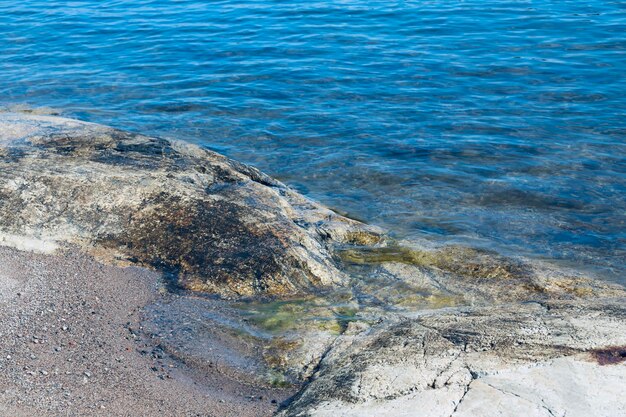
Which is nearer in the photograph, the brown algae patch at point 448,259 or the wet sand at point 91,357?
Result: the wet sand at point 91,357

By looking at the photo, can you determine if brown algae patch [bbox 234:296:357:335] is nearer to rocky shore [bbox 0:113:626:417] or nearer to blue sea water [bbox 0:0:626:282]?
rocky shore [bbox 0:113:626:417]

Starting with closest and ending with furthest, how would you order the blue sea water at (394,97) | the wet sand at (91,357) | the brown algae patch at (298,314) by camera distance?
1. the wet sand at (91,357)
2. the brown algae patch at (298,314)
3. the blue sea water at (394,97)

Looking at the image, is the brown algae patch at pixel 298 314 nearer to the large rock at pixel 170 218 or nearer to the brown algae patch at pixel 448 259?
the large rock at pixel 170 218

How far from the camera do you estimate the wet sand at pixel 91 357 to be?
641 centimetres

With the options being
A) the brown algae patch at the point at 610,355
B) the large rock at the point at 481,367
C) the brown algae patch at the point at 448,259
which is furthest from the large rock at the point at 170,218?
the brown algae patch at the point at 610,355

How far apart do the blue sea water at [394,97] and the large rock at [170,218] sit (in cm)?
246

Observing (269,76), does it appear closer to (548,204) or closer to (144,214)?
(548,204)

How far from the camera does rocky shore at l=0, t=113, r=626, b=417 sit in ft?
20.6

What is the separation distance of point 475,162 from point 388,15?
1040cm

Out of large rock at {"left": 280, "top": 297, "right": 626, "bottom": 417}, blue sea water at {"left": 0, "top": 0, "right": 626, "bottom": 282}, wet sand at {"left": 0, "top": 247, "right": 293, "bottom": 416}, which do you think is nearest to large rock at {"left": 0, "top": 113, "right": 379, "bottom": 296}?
wet sand at {"left": 0, "top": 247, "right": 293, "bottom": 416}

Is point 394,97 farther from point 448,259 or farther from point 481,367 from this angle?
point 481,367

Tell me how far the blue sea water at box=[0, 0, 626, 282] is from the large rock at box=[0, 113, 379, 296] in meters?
2.46

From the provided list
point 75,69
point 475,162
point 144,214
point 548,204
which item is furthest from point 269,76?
point 144,214

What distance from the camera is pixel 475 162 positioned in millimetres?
13406
